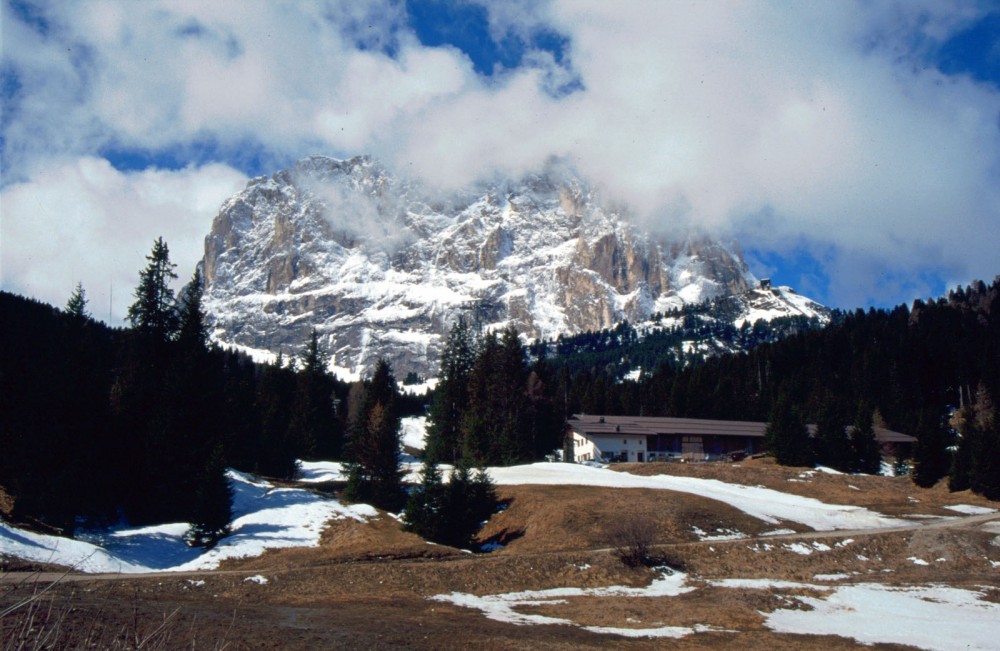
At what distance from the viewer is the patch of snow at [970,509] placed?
46419 millimetres

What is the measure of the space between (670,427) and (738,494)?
38.0m

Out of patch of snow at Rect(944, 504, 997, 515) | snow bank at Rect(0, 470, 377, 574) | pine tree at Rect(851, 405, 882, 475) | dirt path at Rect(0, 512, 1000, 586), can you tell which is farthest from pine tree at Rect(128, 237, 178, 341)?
pine tree at Rect(851, 405, 882, 475)

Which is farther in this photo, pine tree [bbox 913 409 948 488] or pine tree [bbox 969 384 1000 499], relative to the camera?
pine tree [bbox 913 409 948 488]

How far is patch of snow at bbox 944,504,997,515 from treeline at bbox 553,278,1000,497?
42286mm

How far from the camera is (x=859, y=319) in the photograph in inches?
6132

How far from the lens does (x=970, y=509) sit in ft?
157

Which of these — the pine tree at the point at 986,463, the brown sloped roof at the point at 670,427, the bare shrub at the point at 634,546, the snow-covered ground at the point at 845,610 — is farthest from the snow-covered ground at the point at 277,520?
the brown sloped roof at the point at 670,427

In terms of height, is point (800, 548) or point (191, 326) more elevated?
point (191, 326)

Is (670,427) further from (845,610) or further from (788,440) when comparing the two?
(845,610)

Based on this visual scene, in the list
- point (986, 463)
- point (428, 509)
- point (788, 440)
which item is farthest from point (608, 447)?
point (428, 509)

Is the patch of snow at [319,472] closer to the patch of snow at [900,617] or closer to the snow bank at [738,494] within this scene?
the snow bank at [738,494]

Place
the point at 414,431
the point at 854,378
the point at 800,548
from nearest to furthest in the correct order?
1. the point at 800,548
2. the point at 854,378
3. the point at 414,431

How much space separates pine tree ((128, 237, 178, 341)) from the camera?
4741 centimetres

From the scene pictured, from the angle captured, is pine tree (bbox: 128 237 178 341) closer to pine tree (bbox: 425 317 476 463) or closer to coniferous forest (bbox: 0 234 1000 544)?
coniferous forest (bbox: 0 234 1000 544)
